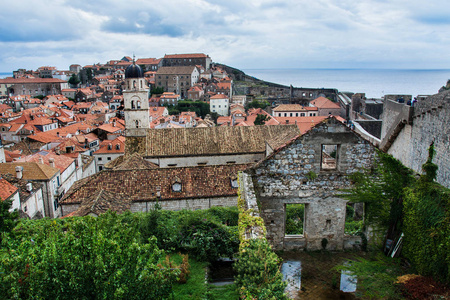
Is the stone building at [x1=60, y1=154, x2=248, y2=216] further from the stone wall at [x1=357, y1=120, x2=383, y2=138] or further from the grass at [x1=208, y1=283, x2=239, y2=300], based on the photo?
the stone wall at [x1=357, y1=120, x2=383, y2=138]

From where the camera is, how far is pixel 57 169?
3606 cm

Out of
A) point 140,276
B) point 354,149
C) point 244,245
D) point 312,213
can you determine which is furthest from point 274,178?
point 140,276

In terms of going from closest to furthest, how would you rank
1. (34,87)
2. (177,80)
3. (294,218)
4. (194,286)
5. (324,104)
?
(194,286) → (294,218) → (324,104) → (177,80) → (34,87)

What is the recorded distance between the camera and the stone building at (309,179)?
1002 centimetres

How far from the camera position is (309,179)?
10203 mm

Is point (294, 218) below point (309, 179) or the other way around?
below

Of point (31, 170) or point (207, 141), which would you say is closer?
point (207, 141)

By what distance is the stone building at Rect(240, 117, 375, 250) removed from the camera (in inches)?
394

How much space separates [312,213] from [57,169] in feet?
109

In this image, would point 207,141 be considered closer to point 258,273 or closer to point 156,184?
point 156,184

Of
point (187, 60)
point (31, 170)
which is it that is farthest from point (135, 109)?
point (187, 60)

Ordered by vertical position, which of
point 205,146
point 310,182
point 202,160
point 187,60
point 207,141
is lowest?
point 202,160

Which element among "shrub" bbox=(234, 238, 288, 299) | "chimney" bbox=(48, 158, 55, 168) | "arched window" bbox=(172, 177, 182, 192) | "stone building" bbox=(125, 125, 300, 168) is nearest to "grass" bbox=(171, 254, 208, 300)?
"shrub" bbox=(234, 238, 288, 299)

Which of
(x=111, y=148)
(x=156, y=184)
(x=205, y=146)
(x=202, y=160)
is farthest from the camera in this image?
(x=111, y=148)
